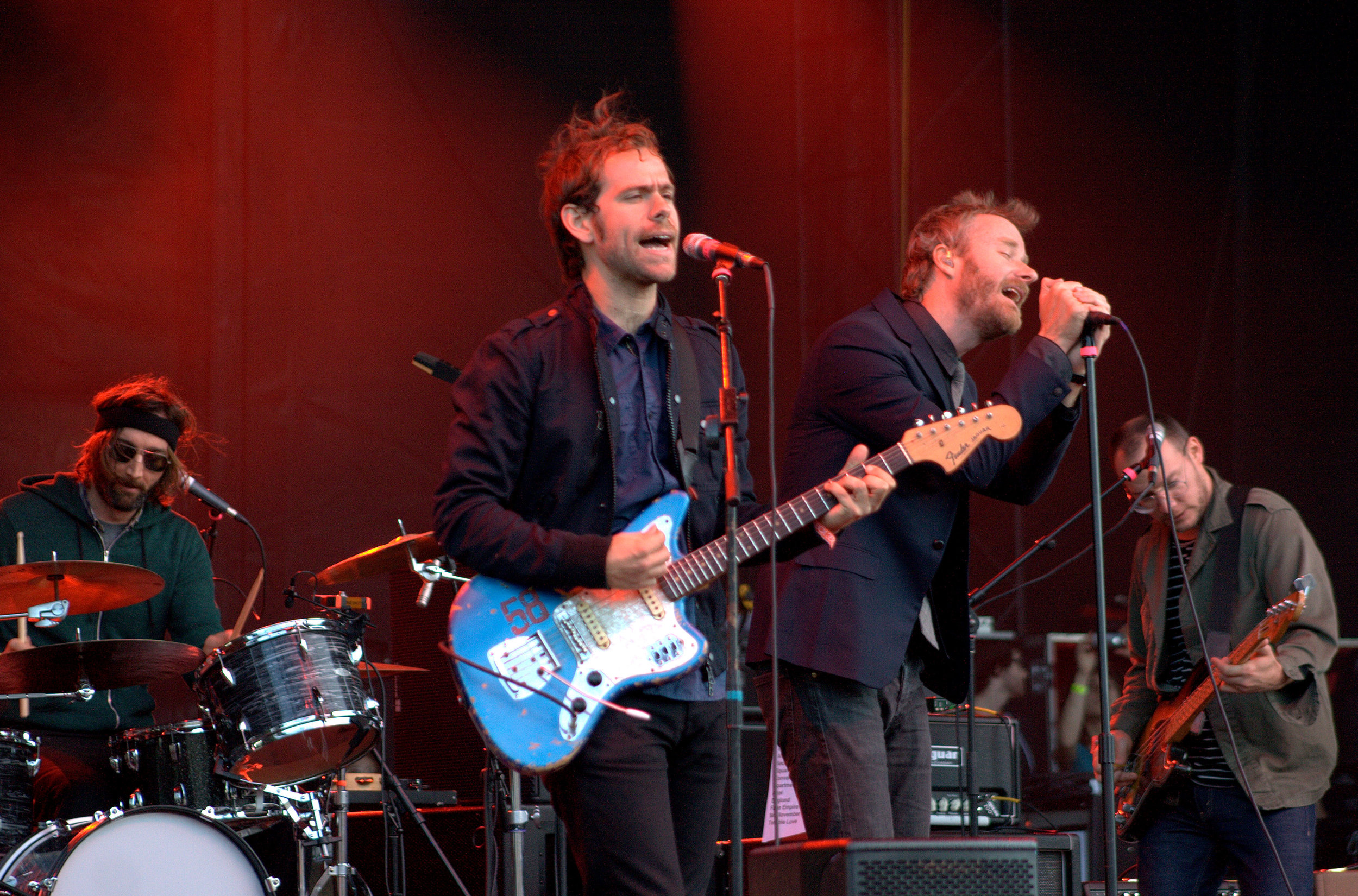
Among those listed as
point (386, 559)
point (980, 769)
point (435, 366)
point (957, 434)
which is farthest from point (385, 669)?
point (957, 434)

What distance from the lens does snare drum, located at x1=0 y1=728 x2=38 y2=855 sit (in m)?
4.12

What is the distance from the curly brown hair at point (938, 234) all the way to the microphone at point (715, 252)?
2.85 ft

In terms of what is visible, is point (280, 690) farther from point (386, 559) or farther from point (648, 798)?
point (648, 798)

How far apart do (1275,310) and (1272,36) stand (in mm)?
1485

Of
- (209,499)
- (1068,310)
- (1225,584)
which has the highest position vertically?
(1068,310)

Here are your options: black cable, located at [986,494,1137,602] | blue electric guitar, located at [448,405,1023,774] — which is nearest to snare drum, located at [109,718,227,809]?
blue electric guitar, located at [448,405,1023,774]

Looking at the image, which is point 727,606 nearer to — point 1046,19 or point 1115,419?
point 1115,419

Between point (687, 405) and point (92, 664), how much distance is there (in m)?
2.23

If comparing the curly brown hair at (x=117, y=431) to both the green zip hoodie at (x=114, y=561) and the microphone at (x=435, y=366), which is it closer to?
the green zip hoodie at (x=114, y=561)

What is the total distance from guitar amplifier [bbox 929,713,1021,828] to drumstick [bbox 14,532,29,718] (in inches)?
120

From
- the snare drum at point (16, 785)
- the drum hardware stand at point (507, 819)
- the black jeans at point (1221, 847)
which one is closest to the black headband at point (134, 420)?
the snare drum at point (16, 785)

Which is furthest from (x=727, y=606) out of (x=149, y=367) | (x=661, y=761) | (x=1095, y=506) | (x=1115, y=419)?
(x=1115, y=419)

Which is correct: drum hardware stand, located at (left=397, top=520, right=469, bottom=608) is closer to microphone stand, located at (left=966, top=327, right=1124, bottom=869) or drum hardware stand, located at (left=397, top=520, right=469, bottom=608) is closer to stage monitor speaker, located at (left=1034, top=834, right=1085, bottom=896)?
microphone stand, located at (left=966, top=327, right=1124, bottom=869)

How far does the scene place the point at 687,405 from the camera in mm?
2916
